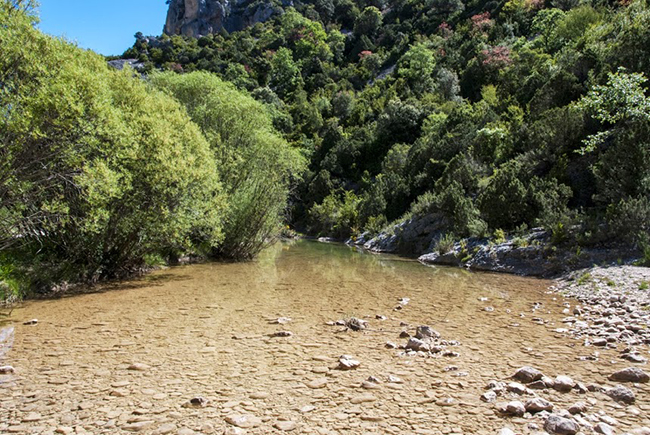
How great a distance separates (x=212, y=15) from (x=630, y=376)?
14372 cm

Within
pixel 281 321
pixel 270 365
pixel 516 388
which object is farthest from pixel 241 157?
pixel 516 388

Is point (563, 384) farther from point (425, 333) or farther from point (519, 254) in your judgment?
point (519, 254)

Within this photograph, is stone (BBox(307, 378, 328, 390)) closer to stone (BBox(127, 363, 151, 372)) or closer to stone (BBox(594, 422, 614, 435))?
stone (BBox(127, 363, 151, 372))

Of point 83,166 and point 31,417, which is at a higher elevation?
point 83,166

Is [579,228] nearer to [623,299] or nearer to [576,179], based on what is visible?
[576,179]

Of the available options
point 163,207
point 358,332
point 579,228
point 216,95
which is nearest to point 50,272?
point 163,207

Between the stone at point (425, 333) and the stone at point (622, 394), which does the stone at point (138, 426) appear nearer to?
the stone at point (425, 333)

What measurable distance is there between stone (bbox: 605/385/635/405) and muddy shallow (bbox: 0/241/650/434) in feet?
0.27

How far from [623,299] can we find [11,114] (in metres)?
13.7

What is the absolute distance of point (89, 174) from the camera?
9508mm

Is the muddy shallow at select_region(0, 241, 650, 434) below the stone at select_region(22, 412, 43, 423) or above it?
below

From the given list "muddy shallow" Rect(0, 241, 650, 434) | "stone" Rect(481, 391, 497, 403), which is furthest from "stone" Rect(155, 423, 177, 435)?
"stone" Rect(481, 391, 497, 403)

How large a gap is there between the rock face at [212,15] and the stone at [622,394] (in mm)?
140042

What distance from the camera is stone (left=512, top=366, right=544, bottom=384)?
15.8ft
